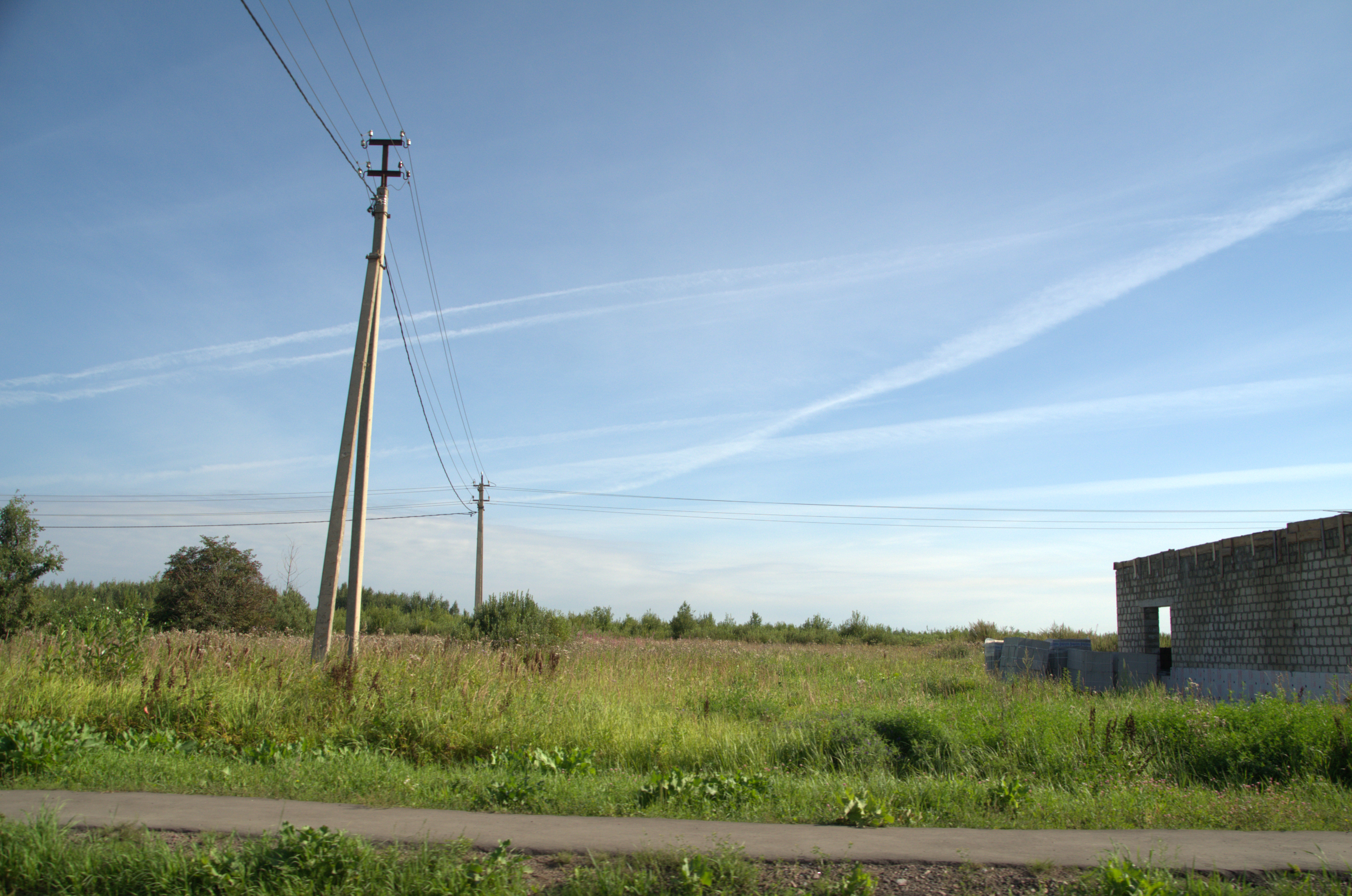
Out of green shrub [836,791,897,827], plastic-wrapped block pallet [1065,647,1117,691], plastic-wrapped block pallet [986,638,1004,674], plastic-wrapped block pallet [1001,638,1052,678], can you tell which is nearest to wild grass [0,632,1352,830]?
green shrub [836,791,897,827]

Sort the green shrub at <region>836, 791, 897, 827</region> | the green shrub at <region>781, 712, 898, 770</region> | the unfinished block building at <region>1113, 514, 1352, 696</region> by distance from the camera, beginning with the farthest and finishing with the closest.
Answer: the unfinished block building at <region>1113, 514, 1352, 696</region>
the green shrub at <region>781, 712, 898, 770</region>
the green shrub at <region>836, 791, 897, 827</region>

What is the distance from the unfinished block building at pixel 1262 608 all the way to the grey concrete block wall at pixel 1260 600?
0.7 inches

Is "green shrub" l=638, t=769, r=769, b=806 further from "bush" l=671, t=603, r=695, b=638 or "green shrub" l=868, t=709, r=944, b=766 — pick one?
"bush" l=671, t=603, r=695, b=638

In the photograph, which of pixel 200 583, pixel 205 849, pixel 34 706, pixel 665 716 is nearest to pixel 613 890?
pixel 205 849

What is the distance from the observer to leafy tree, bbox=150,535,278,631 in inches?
1284

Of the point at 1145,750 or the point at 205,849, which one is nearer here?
the point at 205,849

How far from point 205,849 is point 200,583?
33741 mm

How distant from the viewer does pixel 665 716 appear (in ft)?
34.5

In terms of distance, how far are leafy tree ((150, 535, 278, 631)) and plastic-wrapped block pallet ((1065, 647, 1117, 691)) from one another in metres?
30.6

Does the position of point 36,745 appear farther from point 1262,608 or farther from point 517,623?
point 1262,608

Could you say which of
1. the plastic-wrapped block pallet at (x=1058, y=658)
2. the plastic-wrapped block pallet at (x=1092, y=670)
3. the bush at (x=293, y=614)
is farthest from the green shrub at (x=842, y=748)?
the bush at (x=293, y=614)

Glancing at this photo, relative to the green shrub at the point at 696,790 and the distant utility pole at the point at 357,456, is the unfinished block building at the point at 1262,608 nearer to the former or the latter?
the green shrub at the point at 696,790

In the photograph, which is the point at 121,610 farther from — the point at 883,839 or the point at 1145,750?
the point at 1145,750

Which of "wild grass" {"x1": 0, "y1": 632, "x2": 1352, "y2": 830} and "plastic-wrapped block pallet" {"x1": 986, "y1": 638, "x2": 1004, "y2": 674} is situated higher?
"wild grass" {"x1": 0, "y1": 632, "x2": 1352, "y2": 830}
